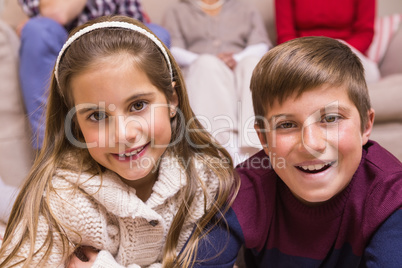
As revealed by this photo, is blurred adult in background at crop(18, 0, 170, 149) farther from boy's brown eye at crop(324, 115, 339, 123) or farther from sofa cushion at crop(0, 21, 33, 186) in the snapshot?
boy's brown eye at crop(324, 115, 339, 123)

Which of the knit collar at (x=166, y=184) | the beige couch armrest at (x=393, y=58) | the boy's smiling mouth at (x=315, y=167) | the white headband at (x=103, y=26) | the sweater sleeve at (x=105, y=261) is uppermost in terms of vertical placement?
the white headband at (x=103, y=26)

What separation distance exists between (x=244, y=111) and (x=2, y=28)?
2.95 feet

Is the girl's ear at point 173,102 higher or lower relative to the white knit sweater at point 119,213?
higher

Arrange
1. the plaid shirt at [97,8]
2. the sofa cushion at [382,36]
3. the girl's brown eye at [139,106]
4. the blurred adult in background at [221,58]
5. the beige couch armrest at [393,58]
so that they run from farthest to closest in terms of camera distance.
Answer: the sofa cushion at [382,36]
the beige couch armrest at [393,58]
the plaid shirt at [97,8]
the blurred adult in background at [221,58]
the girl's brown eye at [139,106]

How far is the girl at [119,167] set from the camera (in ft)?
2.80

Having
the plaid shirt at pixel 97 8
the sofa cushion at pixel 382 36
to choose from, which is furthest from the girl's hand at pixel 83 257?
the sofa cushion at pixel 382 36

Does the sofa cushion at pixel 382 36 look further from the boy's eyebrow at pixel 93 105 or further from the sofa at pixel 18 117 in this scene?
the boy's eyebrow at pixel 93 105

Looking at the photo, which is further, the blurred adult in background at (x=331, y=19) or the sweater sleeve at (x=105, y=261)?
the blurred adult in background at (x=331, y=19)

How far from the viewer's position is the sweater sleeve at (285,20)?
1.88 meters

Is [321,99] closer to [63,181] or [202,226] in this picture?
[202,226]

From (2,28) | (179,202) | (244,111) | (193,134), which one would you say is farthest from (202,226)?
(2,28)

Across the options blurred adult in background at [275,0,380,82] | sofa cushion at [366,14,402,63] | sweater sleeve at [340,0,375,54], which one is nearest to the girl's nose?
blurred adult in background at [275,0,380,82]

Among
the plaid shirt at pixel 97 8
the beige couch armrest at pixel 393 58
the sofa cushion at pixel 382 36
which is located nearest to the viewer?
the plaid shirt at pixel 97 8

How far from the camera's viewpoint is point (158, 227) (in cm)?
96
